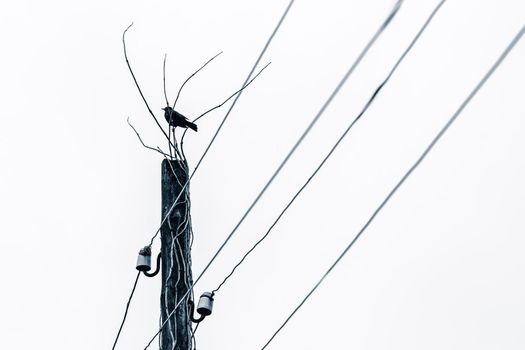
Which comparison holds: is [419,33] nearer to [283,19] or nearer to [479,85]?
[479,85]

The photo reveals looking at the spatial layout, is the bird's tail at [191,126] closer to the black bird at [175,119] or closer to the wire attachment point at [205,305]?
the black bird at [175,119]

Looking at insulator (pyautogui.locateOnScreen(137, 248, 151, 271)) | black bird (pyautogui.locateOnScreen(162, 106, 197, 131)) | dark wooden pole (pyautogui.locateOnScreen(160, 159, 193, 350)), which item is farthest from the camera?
black bird (pyautogui.locateOnScreen(162, 106, 197, 131))

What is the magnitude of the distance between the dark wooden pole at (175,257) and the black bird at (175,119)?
1.24ft

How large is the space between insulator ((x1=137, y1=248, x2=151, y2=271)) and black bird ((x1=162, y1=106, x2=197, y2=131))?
1099 mm

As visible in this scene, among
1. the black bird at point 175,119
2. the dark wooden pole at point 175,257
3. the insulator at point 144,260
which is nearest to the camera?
the dark wooden pole at point 175,257

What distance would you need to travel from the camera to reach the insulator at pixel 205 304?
5914 mm

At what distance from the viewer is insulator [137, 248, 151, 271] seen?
246 inches

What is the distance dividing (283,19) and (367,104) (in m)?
0.67

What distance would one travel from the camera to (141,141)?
22.1 ft

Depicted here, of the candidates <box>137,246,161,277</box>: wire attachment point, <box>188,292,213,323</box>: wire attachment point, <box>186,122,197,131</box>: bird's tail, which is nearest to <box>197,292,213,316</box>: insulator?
<box>188,292,213,323</box>: wire attachment point

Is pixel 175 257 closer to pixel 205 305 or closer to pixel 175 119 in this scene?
pixel 205 305

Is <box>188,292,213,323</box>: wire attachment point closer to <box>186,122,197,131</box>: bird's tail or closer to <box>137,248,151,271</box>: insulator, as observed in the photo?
<box>137,248,151,271</box>: insulator

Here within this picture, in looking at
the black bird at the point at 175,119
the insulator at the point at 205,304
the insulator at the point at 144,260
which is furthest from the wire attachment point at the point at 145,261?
the black bird at the point at 175,119

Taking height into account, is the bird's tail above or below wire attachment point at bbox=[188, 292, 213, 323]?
above
